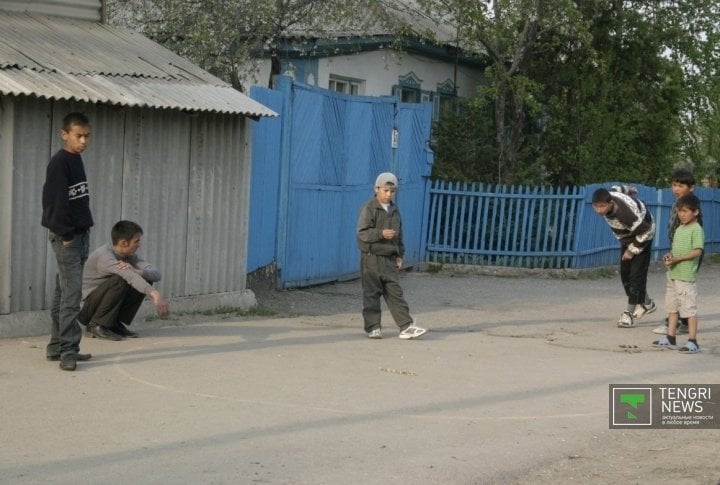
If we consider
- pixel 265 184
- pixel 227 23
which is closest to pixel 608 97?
pixel 227 23

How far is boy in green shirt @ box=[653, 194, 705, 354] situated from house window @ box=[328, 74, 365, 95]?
10.6m

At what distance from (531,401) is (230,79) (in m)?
11.1

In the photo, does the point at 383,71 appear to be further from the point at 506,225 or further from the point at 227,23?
the point at 227,23

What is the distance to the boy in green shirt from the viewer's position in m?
11.2

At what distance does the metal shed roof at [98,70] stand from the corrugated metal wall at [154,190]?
0.97ft

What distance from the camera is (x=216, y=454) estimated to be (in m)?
6.63

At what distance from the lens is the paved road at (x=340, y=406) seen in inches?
256

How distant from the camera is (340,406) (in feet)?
26.5

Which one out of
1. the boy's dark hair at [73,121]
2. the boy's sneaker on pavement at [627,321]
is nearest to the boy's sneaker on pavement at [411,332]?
the boy's sneaker on pavement at [627,321]

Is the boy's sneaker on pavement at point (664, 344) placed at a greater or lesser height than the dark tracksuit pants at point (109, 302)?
lesser

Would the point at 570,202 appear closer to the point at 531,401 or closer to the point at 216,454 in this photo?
the point at 531,401

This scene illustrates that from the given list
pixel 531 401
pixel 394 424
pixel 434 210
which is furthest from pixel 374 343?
pixel 434 210

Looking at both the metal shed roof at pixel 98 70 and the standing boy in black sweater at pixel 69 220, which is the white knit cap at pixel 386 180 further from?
the standing boy in black sweater at pixel 69 220

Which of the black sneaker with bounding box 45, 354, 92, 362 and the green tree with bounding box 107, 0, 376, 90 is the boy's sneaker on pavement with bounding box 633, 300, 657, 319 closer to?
the black sneaker with bounding box 45, 354, 92, 362
